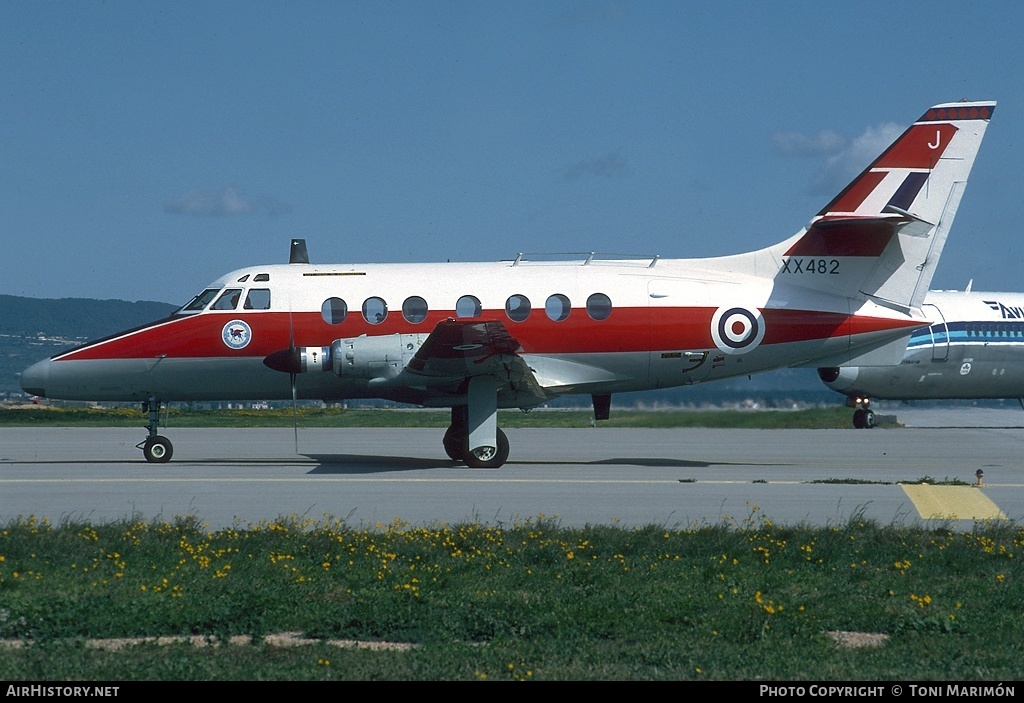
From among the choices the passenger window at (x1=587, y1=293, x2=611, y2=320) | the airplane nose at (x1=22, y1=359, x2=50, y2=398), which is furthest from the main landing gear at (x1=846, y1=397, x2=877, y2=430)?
the airplane nose at (x1=22, y1=359, x2=50, y2=398)

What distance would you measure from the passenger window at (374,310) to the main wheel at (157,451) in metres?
4.91

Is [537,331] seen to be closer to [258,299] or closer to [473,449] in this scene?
[473,449]

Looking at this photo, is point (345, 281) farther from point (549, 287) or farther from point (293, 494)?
point (293, 494)

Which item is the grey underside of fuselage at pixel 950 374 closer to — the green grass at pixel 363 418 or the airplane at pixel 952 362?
the airplane at pixel 952 362

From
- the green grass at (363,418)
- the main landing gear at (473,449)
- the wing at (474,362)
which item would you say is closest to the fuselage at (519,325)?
the wing at (474,362)

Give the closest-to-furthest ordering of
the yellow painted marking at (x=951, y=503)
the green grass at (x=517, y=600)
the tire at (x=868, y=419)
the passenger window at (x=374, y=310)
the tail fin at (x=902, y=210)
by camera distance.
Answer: the green grass at (x=517, y=600)
the yellow painted marking at (x=951, y=503)
the tail fin at (x=902, y=210)
the passenger window at (x=374, y=310)
the tire at (x=868, y=419)

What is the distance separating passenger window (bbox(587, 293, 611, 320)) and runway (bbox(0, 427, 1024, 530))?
9.51 ft

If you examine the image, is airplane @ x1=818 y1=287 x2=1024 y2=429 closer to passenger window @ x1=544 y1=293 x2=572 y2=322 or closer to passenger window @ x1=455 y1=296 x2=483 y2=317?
passenger window @ x1=544 y1=293 x2=572 y2=322

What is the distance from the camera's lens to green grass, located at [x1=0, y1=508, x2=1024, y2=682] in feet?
22.7

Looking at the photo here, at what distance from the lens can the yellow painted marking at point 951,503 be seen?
13.6 m

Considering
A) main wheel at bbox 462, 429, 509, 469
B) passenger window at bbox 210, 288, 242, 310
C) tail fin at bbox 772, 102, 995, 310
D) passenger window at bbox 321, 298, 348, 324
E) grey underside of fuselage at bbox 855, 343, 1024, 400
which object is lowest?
main wheel at bbox 462, 429, 509, 469

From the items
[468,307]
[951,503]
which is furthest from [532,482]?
[951,503]

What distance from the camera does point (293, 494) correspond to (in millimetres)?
15570

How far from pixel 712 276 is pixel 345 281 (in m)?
7.07
